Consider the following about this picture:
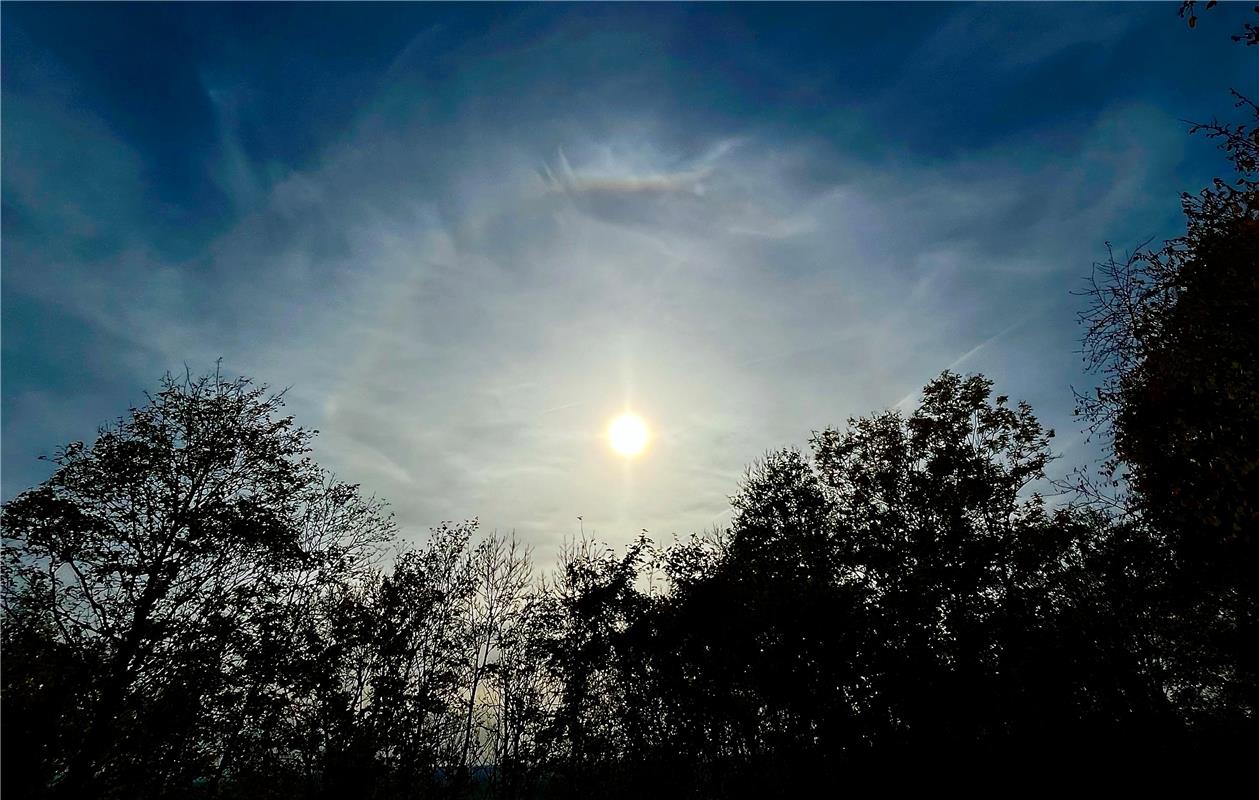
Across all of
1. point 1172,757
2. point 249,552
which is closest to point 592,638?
point 249,552

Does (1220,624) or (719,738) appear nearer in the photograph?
(1220,624)

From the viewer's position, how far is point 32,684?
14.5 meters

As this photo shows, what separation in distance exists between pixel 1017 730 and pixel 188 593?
101ft

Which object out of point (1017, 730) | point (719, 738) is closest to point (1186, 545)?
point (1017, 730)

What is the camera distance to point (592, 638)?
27109 millimetres

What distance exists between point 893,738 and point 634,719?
1131 centimetres

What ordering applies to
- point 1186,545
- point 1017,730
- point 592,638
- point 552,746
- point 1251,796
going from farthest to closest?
point 592,638
point 552,746
point 1017,730
point 1186,545
point 1251,796

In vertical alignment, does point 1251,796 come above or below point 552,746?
below

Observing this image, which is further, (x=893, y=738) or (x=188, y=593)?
(x=893, y=738)

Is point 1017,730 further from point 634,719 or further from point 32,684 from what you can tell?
point 32,684

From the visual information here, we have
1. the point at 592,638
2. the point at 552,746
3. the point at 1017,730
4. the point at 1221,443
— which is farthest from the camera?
the point at 592,638

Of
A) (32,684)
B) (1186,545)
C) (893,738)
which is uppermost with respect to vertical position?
(1186,545)

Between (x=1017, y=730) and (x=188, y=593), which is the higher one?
(x=188, y=593)

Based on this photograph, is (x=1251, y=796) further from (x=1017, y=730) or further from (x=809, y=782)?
(x=809, y=782)
